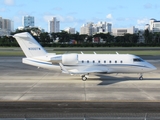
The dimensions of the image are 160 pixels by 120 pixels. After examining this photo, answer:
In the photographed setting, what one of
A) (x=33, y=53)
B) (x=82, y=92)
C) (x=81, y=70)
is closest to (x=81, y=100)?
(x=82, y=92)

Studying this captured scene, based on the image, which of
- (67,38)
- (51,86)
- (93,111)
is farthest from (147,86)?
(67,38)

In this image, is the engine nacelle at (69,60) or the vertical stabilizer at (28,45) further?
the vertical stabilizer at (28,45)

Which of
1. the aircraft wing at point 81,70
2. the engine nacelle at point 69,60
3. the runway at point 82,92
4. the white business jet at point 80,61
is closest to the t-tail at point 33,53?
the white business jet at point 80,61

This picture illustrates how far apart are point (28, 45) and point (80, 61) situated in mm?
5731

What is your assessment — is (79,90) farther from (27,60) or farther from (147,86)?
(27,60)

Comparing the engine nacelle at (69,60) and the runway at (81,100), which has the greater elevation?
the engine nacelle at (69,60)

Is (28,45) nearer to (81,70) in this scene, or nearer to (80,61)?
(80,61)

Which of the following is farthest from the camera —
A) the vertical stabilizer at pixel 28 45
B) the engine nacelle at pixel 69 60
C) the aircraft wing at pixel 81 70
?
the vertical stabilizer at pixel 28 45

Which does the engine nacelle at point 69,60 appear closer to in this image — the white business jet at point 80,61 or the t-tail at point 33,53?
the white business jet at point 80,61

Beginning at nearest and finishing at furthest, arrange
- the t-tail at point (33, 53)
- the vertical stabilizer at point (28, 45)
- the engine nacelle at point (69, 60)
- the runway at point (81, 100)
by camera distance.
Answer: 1. the runway at point (81, 100)
2. the engine nacelle at point (69, 60)
3. the t-tail at point (33, 53)
4. the vertical stabilizer at point (28, 45)

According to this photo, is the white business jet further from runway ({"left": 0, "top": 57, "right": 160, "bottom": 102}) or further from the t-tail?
runway ({"left": 0, "top": 57, "right": 160, "bottom": 102})

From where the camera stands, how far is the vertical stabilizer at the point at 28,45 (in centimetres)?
2670

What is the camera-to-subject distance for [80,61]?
26.3m

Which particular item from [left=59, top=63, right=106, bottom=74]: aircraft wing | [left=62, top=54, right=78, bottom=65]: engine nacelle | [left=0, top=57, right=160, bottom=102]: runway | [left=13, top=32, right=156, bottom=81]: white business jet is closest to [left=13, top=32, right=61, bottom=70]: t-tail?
[left=13, top=32, right=156, bottom=81]: white business jet
